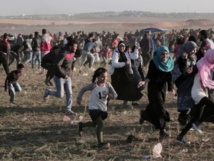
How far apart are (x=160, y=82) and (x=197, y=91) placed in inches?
27.7

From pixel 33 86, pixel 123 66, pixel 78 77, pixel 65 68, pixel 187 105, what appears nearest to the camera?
pixel 187 105

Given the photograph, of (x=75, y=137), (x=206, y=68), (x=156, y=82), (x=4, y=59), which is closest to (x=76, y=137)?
(x=75, y=137)

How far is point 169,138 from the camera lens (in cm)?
698

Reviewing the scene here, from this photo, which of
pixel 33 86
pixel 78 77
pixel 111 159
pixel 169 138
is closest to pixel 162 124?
pixel 169 138

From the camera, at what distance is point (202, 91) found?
6.66 meters

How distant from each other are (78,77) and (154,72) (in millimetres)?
8568

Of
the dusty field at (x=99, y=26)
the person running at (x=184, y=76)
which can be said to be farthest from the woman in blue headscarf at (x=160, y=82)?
the dusty field at (x=99, y=26)

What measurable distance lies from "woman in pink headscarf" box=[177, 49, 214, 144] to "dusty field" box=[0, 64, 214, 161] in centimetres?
40

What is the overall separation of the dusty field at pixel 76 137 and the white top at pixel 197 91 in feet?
2.40

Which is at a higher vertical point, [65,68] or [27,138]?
[65,68]

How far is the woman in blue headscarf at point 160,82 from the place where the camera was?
6.93 meters

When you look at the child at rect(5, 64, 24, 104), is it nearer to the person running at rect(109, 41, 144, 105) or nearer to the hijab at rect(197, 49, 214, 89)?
the person running at rect(109, 41, 144, 105)

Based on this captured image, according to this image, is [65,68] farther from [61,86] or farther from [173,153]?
[173,153]

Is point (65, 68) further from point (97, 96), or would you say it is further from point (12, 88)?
point (97, 96)
